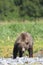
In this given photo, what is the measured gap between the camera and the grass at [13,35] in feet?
50.7

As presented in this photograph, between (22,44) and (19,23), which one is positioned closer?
(22,44)

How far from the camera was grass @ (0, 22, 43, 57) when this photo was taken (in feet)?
50.7

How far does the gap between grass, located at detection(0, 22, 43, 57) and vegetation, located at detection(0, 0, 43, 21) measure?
29.1 meters

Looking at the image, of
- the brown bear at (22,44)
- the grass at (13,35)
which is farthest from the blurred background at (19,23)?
the brown bear at (22,44)

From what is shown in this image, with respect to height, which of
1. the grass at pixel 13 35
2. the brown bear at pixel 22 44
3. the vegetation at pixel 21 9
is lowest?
the vegetation at pixel 21 9

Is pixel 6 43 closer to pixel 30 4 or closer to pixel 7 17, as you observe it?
pixel 7 17

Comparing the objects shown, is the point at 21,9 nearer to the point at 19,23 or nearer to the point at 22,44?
the point at 19,23

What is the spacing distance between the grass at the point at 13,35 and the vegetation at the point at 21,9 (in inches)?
1147

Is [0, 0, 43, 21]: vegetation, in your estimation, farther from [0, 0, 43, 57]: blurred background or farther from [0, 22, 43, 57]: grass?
[0, 22, 43, 57]: grass

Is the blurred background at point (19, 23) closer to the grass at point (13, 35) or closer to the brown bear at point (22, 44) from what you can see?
the grass at point (13, 35)

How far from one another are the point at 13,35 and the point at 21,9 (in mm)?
37523

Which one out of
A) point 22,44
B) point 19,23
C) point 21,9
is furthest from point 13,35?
point 21,9

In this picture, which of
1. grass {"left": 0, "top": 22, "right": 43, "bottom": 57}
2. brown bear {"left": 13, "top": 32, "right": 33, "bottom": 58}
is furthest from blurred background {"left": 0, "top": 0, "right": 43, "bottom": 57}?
brown bear {"left": 13, "top": 32, "right": 33, "bottom": 58}

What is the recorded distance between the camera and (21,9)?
5741 centimetres
